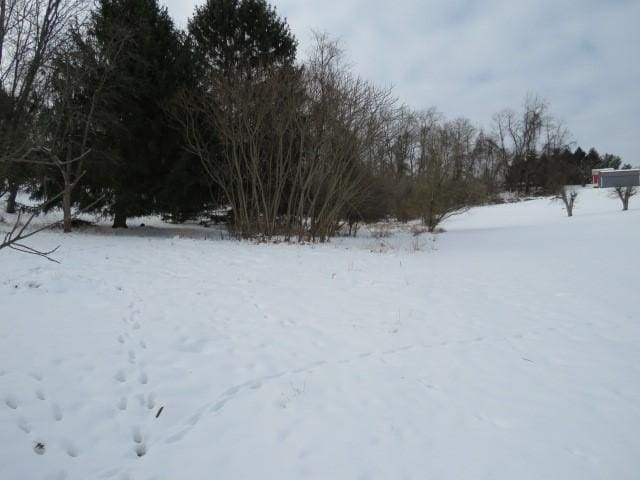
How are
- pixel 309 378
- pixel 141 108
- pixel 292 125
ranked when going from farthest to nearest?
pixel 141 108 < pixel 292 125 < pixel 309 378

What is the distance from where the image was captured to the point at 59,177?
43.1 ft

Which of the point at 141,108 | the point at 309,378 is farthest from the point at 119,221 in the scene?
the point at 309,378

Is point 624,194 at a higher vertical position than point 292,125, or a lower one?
lower

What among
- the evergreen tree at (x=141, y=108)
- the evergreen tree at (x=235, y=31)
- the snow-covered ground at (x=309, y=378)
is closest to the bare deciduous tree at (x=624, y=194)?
the snow-covered ground at (x=309, y=378)

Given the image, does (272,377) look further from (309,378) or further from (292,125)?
(292,125)

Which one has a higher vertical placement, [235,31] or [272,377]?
[235,31]

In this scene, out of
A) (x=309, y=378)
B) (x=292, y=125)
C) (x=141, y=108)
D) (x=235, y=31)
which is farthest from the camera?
(x=235, y=31)

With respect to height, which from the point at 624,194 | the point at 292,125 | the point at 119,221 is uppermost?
the point at 292,125

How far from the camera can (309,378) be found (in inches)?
126

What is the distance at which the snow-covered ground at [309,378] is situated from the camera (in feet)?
7.54

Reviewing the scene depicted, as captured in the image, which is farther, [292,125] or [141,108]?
[141,108]

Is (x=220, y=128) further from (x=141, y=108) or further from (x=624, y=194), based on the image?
(x=624, y=194)

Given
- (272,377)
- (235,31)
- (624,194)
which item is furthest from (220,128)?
(624,194)

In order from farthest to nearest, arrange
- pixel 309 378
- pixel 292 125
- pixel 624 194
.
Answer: pixel 624 194
pixel 292 125
pixel 309 378
